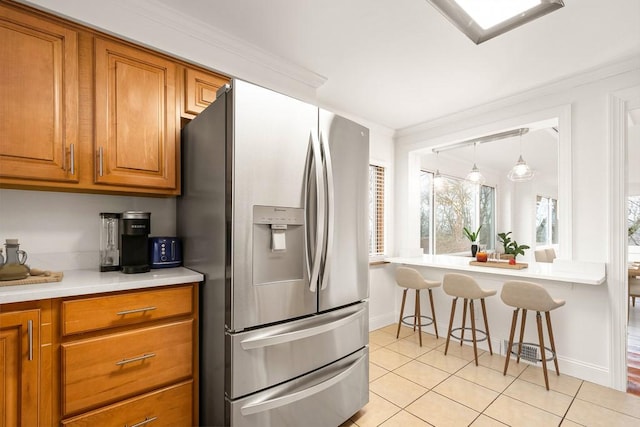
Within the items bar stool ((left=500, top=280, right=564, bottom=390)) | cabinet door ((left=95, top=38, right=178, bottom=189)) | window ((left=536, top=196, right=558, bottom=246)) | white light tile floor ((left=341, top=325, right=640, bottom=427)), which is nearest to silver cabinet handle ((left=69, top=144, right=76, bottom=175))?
cabinet door ((left=95, top=38, right=178, bottom=189))

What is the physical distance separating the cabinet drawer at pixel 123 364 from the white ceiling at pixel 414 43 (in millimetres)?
1872

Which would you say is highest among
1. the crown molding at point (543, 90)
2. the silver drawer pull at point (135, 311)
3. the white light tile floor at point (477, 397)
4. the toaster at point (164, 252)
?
the crown molding at point (543, 90)

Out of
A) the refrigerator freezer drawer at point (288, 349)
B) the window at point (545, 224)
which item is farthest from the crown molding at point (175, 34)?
the window at point (545, 224)

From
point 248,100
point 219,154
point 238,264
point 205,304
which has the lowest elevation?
point 205,304

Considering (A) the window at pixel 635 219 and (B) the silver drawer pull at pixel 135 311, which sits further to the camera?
(A) the window at pixel 635 219

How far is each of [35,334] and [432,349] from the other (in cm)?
316

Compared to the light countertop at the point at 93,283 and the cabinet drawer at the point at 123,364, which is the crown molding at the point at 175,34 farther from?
the cabinet drawer at the point at 123,364

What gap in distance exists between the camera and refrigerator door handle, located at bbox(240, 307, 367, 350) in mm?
1455

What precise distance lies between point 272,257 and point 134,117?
1.17m

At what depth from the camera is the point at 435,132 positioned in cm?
376

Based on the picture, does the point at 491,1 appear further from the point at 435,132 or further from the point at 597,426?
the point at 597,426

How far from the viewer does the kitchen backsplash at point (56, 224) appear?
5.52 ft

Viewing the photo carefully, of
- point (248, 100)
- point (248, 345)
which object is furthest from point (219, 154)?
point (248, 345)

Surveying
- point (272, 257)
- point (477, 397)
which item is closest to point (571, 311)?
point (477, 397)
